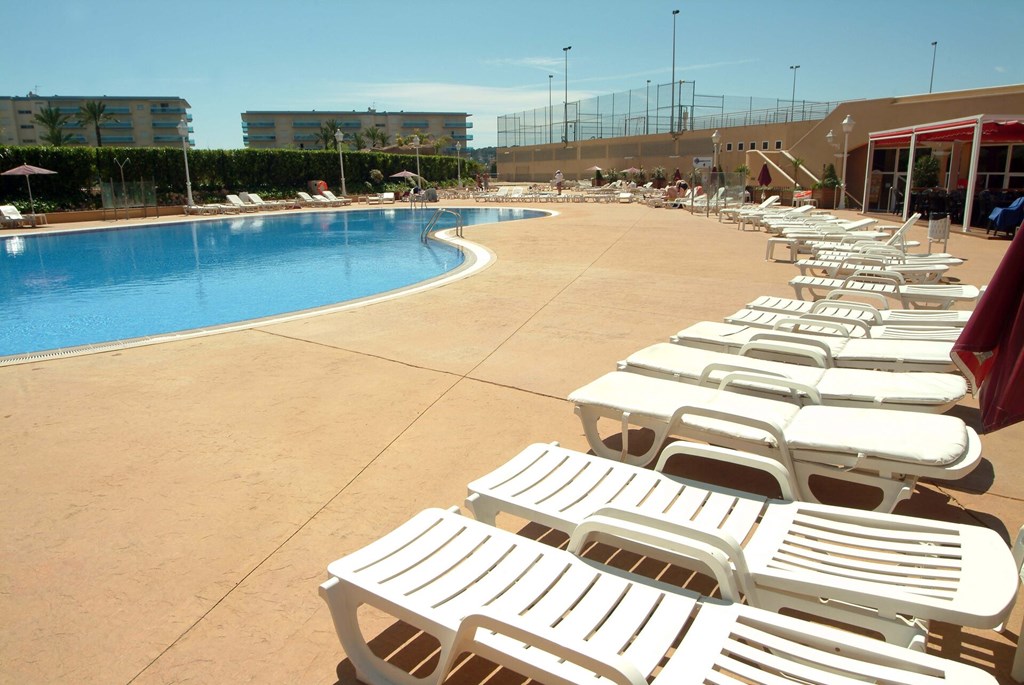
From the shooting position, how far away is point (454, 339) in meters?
6.09

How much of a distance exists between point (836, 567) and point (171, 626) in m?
2.20

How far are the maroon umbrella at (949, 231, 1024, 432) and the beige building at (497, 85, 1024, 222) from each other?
20.7m

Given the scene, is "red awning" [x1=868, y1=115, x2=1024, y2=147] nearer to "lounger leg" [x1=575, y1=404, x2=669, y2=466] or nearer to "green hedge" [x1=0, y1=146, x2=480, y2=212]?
"lounger leg" [x1=575, y1=404, x2=669, y2=466]

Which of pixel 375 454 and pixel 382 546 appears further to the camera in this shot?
pixel 375 454

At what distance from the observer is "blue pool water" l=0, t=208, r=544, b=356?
9.37 meters

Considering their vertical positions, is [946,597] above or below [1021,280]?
below

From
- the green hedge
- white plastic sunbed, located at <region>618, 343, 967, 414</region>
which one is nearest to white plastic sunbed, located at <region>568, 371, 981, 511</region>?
white plastic sunbed, located at <region>618, 343, 967, 414</region>

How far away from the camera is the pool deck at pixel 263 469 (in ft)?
7.43

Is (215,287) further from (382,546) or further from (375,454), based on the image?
(382,546)

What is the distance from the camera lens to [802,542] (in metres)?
2.15

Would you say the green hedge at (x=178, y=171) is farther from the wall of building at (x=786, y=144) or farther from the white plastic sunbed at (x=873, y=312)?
the white plastic sunbed at (x=873, y=312)

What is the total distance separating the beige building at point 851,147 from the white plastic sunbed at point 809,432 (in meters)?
20.3

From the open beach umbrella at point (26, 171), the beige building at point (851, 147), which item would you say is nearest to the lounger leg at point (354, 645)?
the beige building at point (851, 147)

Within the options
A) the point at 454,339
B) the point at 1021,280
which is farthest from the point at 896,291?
the point at 1021,280
